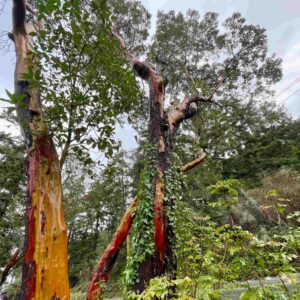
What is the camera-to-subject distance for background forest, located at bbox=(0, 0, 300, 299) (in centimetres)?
223

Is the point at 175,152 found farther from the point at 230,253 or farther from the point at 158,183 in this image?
the point at 230,253

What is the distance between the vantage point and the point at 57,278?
2.14 meters

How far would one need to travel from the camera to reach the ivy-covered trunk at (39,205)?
209 cm

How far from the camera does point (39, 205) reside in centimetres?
232

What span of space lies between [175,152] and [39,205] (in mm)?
3293

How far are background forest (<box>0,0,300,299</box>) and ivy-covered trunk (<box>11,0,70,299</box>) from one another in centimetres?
22

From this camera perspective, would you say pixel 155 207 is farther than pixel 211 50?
No

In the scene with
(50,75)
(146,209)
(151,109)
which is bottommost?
(146,209)

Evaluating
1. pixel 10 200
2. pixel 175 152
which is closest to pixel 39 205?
pixel 175 152

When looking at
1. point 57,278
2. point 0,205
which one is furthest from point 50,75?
point 0,205

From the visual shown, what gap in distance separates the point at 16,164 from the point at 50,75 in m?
6.69

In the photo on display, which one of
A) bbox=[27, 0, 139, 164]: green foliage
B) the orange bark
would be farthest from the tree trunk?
bbox=[27, 0, 139, 164]: green foliage

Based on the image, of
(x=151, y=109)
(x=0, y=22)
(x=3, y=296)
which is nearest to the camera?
(x=0, y=22)

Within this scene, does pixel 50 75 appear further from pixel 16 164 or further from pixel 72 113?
pixel 16 164
